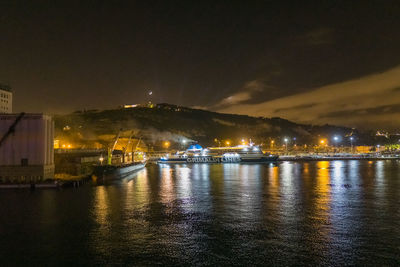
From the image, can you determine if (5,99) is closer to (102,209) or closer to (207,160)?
(207,160)

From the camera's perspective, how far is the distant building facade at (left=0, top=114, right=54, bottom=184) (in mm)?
29656

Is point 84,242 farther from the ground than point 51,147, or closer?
closer

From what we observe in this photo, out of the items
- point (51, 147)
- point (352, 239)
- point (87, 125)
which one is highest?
point (87, 125)

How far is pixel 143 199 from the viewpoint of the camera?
23266mm

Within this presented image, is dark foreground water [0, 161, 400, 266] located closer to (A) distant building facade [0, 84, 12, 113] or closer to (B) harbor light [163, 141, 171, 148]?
(A) distant building facade [0, 84, 12, 113]

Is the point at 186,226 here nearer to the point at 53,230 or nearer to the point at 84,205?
the point at 53,230

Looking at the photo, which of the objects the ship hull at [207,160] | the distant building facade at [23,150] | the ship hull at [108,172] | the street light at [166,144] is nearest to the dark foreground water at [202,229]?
the distant building facade at [23,150]

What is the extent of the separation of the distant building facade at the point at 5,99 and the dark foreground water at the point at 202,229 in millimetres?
69586

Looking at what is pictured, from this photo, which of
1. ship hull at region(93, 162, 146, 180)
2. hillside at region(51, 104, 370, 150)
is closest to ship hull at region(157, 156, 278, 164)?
hillside at region(51, 104, 370, 150)

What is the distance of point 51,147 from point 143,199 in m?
13.6

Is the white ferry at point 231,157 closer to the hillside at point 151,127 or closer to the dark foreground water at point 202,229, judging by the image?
the hillside at point 151,127

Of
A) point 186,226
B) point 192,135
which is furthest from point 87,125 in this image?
point 186,226

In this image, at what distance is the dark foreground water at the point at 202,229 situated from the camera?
1131cm

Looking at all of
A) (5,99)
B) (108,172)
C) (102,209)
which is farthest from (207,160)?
(102,209)
